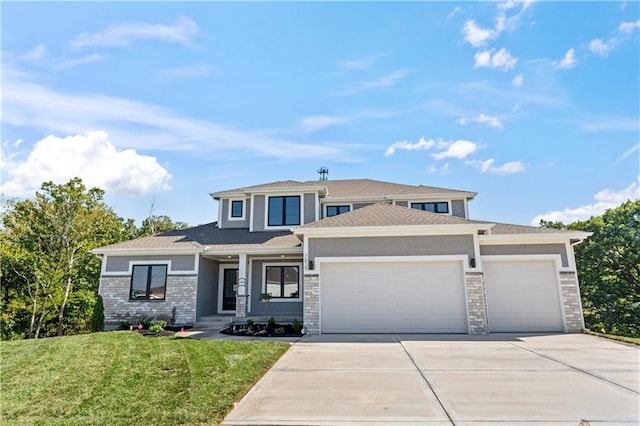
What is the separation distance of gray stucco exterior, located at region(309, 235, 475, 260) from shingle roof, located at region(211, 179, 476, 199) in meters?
5.32

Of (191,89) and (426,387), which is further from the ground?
(191,89)

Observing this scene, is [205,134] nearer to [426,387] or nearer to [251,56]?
[251,56]

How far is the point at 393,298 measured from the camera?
11.3 metres

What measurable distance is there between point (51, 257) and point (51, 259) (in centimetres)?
20

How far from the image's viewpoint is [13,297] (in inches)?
564

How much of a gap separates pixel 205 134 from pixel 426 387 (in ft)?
40.7

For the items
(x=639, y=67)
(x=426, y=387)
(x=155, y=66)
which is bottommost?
(x=426, y=387)

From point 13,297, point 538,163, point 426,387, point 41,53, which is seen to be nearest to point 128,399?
point 426,387

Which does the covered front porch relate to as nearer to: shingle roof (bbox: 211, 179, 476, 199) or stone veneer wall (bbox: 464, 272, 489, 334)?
shingle roof (bbox: 211, 179, 476, 199)

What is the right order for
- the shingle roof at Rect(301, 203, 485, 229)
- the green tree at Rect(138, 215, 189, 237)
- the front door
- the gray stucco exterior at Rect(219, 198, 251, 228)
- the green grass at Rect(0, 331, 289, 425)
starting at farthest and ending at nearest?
the green tree at Rect(138, 215, 189, 237)
the gray stucco exterior at Rect(219, 198, 251, 228)
the front door
the shingle roof at Rect(301, 203, 485, 229)
the green grass at Rect(0, 331, 289, 425)

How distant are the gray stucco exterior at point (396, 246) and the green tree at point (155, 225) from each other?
23550 mm

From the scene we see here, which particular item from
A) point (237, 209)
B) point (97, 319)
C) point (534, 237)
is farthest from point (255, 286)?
point (534, 237)

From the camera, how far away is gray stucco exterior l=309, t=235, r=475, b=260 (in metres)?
11.4

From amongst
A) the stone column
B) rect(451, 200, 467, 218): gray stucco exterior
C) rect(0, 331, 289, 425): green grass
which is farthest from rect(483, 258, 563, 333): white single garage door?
the stone column
